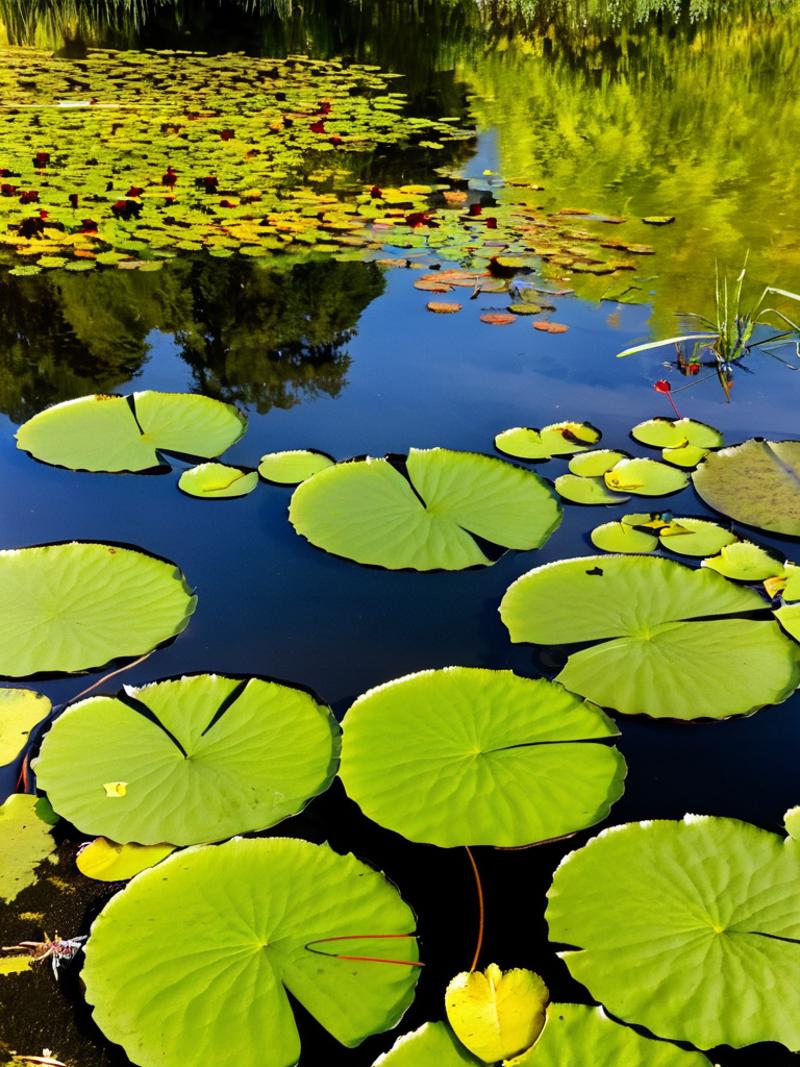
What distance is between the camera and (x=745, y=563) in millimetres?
1971

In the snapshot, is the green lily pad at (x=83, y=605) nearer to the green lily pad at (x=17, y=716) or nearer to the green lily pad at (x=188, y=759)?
the green lily pad at (x=17, y=716)

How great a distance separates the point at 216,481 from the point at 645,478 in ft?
3.81

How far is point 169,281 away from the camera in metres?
3.71

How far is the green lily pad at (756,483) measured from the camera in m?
2.16

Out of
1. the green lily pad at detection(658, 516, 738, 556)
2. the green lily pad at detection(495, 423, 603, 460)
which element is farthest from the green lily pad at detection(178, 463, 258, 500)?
the green lily pad at detection(658, 516, 738, 556)

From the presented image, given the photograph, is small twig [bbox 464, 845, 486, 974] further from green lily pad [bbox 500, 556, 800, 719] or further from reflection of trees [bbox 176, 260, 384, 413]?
reflection of trees [bbox 176, 260, 384, 413]

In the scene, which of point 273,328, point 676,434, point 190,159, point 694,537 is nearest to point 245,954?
point 694,537

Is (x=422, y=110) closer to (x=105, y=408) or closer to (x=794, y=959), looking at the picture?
(x=105, y=408)

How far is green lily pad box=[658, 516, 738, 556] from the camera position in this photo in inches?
80.0

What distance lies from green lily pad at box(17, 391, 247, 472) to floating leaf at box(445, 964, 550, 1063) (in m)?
1.70

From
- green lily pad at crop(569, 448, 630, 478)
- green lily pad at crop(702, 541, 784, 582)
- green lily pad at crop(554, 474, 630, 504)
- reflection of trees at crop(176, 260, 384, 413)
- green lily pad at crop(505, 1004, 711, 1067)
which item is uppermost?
reflection of trees at crop(176, 260, 384, 413)

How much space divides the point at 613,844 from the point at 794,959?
0.91 feet

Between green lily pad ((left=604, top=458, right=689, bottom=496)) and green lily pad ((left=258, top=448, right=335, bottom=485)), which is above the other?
green lily pad ((left=258, top=448, right=335, bottom=485))

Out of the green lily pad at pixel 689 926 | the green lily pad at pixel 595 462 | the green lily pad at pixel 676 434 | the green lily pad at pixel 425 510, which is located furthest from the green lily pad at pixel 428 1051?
the green lily pad at pixel 676 434
